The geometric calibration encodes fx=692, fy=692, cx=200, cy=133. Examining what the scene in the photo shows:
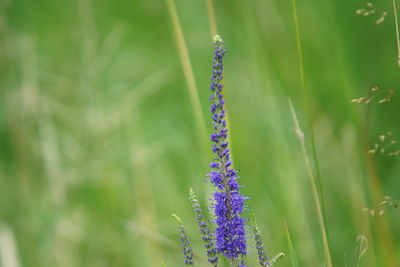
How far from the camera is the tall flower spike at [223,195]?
4.73ft

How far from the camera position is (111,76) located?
4.98 meters

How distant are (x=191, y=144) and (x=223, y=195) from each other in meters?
2.47

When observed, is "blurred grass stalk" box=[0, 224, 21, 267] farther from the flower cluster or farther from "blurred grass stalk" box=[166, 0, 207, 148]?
the flower cluster

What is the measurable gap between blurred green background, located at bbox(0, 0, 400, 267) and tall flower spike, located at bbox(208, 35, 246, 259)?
1.25m

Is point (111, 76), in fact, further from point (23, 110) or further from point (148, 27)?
point (23, 110)

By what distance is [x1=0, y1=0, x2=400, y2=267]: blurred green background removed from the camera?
10.6 feet

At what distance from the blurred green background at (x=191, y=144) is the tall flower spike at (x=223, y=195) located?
4.11 ft

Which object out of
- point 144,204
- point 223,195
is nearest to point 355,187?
point 144,204

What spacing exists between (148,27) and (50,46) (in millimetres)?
803

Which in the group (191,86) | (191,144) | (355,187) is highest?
(191,86)

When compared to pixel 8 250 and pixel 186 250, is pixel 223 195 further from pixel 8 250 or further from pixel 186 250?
pixel 8 250

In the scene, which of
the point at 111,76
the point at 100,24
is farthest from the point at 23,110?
the point at 100,24

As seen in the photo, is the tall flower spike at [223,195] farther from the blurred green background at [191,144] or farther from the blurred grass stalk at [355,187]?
the blurred grass stalk at [355,187]

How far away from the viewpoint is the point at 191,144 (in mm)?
3941
